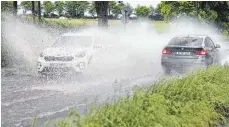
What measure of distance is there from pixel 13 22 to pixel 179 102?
17.4 metres

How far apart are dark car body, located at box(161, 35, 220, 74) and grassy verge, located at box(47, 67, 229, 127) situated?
719cm

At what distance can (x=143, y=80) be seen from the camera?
49.7ft

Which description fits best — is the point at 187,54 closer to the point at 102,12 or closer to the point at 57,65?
the point at 57,65

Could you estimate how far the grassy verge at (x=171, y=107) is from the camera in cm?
494

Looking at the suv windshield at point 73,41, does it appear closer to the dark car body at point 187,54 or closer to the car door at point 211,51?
the dark car body at point 187,54

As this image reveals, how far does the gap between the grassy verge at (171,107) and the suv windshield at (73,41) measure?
25.9 ft

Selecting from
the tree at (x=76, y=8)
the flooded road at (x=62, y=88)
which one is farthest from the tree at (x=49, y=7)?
the flooded road at (x=62, y=88)

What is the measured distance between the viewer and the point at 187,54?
52.3 ft

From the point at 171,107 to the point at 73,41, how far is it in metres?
10.5

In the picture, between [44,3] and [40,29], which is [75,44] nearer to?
[40,29]

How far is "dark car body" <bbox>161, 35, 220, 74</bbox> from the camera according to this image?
15.8 metres

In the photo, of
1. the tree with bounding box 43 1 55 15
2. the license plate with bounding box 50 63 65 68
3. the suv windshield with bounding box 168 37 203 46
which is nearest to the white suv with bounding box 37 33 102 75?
the license plate with bounding box 50 63 65 68

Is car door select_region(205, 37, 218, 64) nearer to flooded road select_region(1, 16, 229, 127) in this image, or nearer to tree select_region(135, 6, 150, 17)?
flooded road select_region(1, 16, 229, 127)

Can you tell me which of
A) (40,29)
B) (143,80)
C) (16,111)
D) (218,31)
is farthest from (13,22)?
(218,31)
